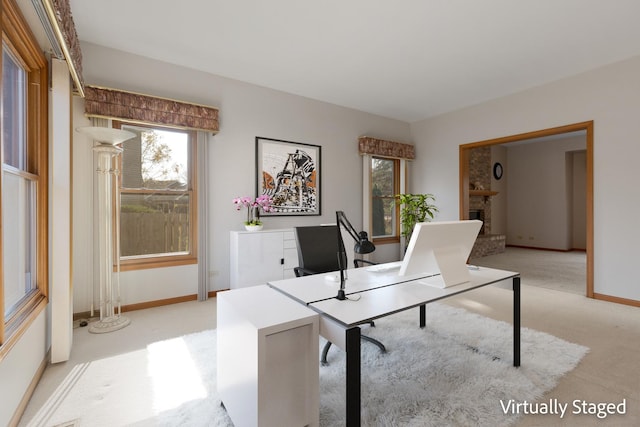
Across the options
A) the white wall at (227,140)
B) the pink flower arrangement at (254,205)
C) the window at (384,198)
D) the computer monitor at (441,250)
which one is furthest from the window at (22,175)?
the window at (384,198)

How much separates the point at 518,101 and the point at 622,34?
143 centimetres

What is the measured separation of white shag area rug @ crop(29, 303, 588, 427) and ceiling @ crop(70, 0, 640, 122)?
9.05 feet

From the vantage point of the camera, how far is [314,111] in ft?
15.1

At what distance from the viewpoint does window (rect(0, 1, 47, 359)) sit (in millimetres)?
1693

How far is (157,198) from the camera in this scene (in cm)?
345

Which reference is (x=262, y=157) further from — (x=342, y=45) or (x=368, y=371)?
(x=368, y=371)

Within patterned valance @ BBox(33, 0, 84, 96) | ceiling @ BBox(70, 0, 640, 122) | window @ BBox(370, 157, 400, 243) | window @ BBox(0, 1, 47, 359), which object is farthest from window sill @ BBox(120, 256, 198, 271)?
window @ BBox(370, 157, 400, 243)

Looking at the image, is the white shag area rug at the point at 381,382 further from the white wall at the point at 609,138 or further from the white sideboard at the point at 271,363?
the white wall at the point at 609,138

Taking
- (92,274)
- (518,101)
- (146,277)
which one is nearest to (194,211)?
(146,277)

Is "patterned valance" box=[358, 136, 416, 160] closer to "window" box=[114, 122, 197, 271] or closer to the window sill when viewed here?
"window" box=[114, 122, 197, 271]

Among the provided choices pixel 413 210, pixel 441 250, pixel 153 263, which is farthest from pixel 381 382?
pixel 413 210

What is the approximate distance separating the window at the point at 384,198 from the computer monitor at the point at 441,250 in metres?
3.37

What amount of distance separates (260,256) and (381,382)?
7.16 feet

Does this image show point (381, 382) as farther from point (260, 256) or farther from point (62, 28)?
point (62, 28)
